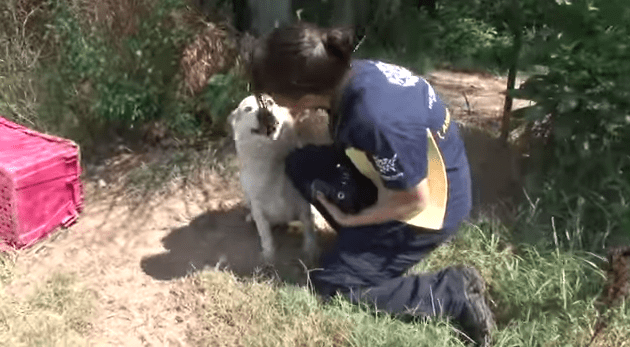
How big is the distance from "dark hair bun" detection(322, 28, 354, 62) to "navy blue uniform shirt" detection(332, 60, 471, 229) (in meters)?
0.09

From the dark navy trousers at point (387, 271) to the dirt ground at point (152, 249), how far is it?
0.34 metres

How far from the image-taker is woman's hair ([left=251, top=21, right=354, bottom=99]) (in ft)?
6.80

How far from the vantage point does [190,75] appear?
358cm

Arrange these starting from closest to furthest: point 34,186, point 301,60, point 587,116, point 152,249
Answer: point 301,60 → point 587,116 → point 34,186 → point 152,249

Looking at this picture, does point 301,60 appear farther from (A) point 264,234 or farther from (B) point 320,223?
(B) point 320,223

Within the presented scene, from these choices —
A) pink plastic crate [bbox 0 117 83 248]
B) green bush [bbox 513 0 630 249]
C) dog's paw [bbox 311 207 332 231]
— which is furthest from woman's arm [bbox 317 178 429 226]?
pink plastic crate [bbox 0 117 83 248]

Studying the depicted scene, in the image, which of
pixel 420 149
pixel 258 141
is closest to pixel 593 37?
pixel 420 149

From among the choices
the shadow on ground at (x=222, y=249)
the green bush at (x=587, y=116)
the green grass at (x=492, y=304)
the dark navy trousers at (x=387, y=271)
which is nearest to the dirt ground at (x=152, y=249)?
the shadow on ground at (x=222, y=249)

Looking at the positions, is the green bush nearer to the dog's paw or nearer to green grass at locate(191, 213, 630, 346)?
green grass at locate(191, 213, 630, 346)

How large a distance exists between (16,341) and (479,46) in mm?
3070

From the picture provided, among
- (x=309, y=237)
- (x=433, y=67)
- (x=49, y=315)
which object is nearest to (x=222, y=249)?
(x=309, y=237)

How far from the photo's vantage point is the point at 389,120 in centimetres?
208

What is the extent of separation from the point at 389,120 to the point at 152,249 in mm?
1492

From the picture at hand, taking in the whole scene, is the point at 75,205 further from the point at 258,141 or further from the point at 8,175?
the point at 258,141
